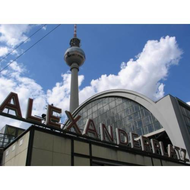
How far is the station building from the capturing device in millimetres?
14461

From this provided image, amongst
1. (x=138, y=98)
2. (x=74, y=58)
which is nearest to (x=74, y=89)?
(x=74, y=58)

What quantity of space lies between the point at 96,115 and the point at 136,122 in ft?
40.6

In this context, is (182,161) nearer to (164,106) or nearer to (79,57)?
(164,106)

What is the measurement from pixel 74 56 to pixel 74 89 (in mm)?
16736

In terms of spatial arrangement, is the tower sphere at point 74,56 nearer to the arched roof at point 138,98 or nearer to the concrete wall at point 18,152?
the arched roof at point 138,98

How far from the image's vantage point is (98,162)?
18.0 metres

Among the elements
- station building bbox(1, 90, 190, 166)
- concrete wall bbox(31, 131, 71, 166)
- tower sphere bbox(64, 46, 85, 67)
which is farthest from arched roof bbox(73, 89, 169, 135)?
tower sphere bbox(64, 46, 85, 67)

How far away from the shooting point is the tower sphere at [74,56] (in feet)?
299

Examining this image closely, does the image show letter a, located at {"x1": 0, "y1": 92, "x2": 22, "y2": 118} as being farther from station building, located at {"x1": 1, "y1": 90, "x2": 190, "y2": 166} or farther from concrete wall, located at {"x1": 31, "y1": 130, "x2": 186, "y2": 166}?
concrete wall, located at {"x1": 31, "y1": 130, "x2": 186, "y2": 166}

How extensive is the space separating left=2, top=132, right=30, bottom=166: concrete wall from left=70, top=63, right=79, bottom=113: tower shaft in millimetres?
58776

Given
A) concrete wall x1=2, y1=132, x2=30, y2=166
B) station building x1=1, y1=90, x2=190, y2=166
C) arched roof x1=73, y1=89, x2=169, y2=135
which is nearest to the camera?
concrete wall x1=2, y1=132, x2=30, y2=166

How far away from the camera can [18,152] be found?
1446cm

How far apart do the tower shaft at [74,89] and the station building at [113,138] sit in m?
22.8

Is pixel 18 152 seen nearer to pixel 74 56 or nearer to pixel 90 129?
pixel 90 129
